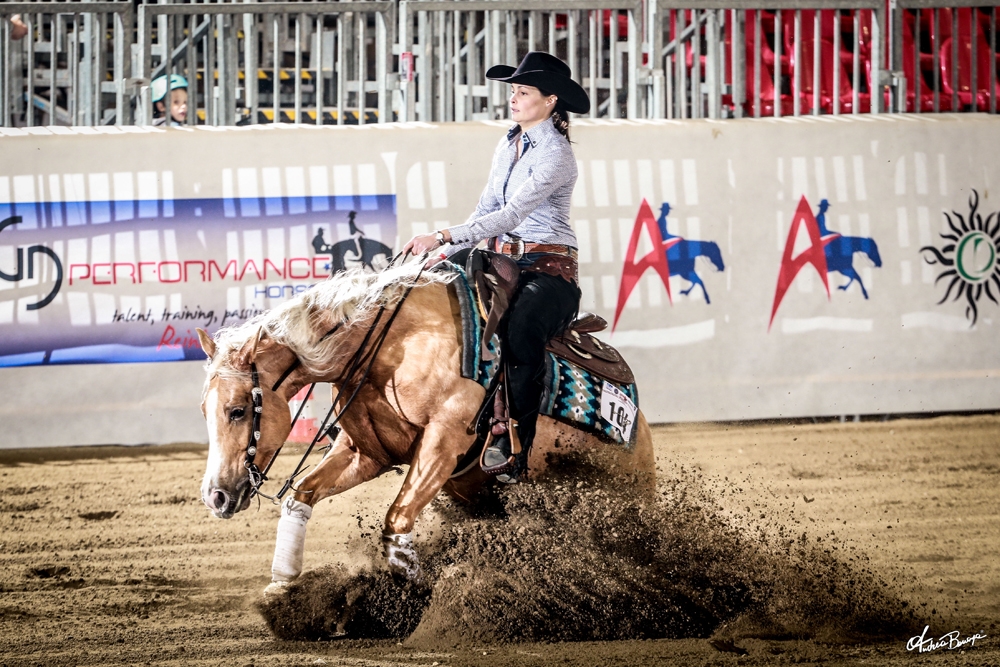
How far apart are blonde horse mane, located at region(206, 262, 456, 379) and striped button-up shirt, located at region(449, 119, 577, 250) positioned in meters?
0.26

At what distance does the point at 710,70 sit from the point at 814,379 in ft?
8.28

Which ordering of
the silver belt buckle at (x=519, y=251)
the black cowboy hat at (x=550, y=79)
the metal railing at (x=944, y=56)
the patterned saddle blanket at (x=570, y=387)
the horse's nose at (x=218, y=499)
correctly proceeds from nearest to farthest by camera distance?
the horse's nose at (x=218, y=499) < the patterned saddle blanket at (x=570, y=387) < the black cowboy hat at (x=550, y=79) < the silver belt buckle at (x=519, y=251) < the metal railing at (x=944, y=56)

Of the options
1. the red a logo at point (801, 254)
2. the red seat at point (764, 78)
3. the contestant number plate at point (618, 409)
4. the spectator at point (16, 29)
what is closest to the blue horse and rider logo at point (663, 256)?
the red a logo at point (801, 254)

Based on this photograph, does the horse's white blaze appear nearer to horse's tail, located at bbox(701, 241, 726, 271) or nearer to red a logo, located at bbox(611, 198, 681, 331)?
red a logo, located at bbox(611, 198, 681, 331)

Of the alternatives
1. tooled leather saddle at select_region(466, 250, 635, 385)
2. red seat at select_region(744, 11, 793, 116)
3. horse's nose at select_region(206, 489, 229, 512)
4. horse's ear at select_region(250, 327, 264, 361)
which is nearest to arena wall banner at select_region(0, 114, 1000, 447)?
red seat at select_region(744, 11, 793, 116)

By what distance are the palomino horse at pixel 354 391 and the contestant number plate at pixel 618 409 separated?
2.09ft

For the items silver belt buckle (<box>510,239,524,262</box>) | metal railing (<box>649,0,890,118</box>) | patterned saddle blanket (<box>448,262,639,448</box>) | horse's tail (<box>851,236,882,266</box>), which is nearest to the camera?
patterned saddle blanket (<box>448,262,639,448</box>)

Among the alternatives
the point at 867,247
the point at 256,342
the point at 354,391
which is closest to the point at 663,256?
the point at 867,247

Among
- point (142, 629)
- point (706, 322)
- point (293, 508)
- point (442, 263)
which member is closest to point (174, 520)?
point (142, 629)

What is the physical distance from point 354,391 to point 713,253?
452 centimetres

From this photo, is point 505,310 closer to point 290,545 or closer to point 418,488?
point 418,488

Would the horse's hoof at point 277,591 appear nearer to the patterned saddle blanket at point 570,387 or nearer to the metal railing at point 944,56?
the patterned saddle blanket at point 570,387

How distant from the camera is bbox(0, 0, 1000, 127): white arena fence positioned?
7.59 metres

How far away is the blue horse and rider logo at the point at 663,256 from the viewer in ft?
24.7
